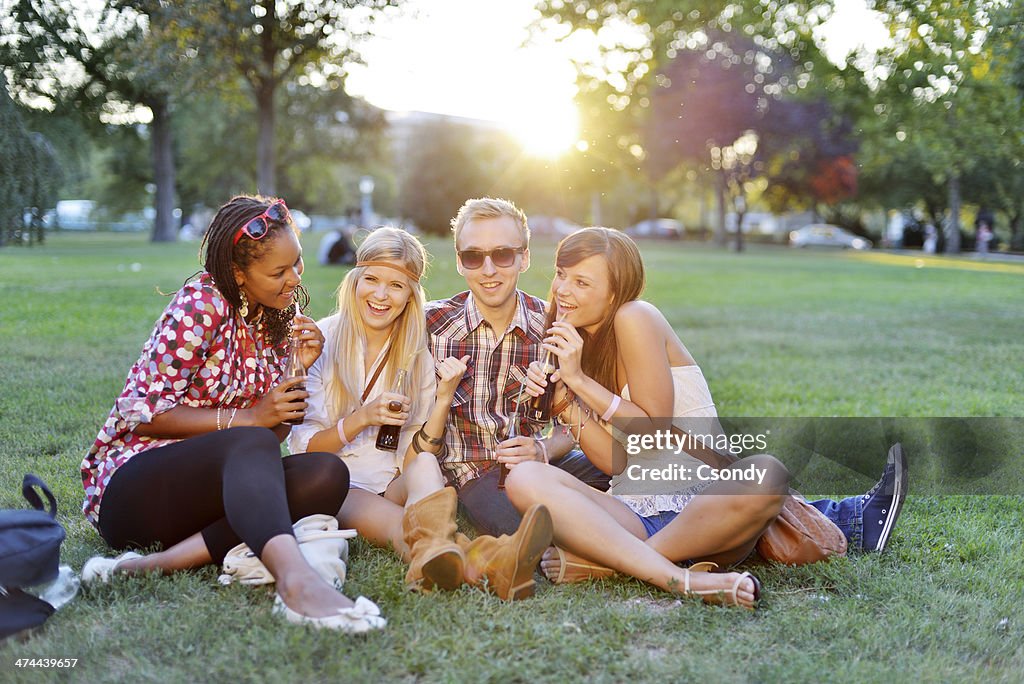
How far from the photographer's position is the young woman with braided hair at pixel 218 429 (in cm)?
321

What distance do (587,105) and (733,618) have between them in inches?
327

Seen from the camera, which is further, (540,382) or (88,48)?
(88,48)

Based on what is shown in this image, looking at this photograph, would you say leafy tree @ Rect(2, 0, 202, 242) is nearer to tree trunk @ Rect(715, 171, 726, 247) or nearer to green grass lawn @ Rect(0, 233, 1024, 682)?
green grass lawn @ Rect(0, 233, 1024, 682)

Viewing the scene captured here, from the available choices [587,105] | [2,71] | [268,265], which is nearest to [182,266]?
[587,105]

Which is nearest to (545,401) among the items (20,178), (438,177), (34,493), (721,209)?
(34,493)

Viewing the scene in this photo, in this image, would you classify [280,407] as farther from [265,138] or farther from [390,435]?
[265,138]

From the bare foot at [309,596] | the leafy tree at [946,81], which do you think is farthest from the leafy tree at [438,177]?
the bare foot at [309,596]

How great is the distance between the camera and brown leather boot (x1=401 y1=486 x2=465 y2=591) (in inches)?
128

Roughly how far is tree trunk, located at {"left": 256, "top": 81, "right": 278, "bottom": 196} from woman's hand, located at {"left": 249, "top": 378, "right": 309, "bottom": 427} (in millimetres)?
16896

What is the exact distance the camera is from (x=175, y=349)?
3371 mm

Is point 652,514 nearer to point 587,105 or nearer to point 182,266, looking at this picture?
point 587,105

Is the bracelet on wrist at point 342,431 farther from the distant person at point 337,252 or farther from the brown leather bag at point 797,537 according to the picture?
the distant person at point 337,252

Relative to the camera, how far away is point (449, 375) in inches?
143

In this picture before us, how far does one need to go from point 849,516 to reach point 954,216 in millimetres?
37958
